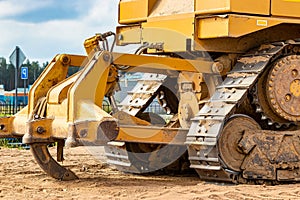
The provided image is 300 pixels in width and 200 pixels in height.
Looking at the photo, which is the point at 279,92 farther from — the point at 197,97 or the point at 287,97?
the point at 197,97

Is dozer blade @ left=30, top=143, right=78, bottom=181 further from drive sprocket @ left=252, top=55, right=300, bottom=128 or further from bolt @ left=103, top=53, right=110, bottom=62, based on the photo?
drive sprocket @ left=252, top=55, right=300, bottom=128

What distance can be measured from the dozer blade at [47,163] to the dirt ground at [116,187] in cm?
12

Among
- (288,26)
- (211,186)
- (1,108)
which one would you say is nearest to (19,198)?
(211,186)

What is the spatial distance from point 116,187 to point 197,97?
203cm

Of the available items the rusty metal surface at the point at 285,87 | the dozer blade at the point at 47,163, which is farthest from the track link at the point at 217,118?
the dozer blade at the point at 47,163

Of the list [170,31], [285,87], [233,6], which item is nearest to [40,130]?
[170,31]

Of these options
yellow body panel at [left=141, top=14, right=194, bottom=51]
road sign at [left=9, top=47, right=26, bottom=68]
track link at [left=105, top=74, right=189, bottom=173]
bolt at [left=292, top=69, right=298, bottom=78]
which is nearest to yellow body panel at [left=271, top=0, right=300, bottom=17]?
bolt at [left=292, top=69, right=298, bottom=78]

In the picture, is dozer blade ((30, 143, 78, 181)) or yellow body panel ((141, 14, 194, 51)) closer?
dozer blade ((30, 143, 78, 181))

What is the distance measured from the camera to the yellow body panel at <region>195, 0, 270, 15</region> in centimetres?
978

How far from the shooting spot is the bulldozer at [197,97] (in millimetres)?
9148

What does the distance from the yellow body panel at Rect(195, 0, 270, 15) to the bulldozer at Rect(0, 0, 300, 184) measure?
1 cm

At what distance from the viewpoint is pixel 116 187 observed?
9.24 metres

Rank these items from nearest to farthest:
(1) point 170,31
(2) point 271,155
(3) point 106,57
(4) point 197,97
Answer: (3) point 106,57 < (2) point 271,155 < (4) point 197,97 < (1) point 170,31

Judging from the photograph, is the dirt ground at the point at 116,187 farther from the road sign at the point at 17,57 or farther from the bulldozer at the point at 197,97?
the road sign at the point at 17,57
